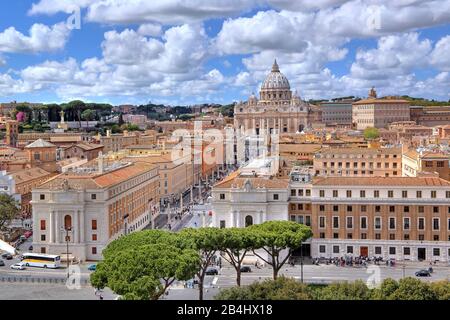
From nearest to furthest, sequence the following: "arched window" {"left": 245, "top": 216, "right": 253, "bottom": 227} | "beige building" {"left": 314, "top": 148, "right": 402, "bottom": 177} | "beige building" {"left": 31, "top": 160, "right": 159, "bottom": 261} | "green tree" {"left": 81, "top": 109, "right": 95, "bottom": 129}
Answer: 1. "arched window" {"left": 245, "top": 216, "right": 253, "bottom": 227}
2. "beige building" {"left": 31, "top": 160, "right": 159, "bottom": 261}
3. "beige building" {"left": 314, "top": 148, "right": 402, "bottom": 177}
4. "green tree" {"left": 81, "top": 109, "right": 95, "bottom": 129}

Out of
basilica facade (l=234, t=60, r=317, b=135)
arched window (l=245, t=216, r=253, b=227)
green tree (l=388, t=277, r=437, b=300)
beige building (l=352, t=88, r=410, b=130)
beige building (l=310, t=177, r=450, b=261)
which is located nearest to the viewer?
green tree (l=388, t=277, r=437, b=300)

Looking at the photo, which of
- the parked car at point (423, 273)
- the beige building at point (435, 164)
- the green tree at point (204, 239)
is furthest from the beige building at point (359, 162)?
the green tree at point (204, 239)

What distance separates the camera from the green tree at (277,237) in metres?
26.9

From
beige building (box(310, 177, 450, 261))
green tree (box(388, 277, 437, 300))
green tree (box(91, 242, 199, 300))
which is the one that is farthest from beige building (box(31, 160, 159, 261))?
green tree (box(388, 277, 437, 300))

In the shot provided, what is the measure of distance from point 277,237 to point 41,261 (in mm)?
11850

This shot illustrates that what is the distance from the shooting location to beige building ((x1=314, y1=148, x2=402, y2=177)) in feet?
164

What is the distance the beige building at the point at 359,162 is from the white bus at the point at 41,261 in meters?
23.5

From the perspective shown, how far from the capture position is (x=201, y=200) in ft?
178

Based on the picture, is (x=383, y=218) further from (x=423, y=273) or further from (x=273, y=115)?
(x=273, y=115)

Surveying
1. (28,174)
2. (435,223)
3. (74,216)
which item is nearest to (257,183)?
(435,223)

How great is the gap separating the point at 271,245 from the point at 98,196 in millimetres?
10693

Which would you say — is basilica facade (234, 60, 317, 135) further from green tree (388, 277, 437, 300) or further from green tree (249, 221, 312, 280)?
green tree (388, 277, 437, 300)

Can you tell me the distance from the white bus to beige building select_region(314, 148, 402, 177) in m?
23.5

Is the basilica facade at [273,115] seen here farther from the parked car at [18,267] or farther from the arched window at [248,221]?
the parked car at [18,267]
